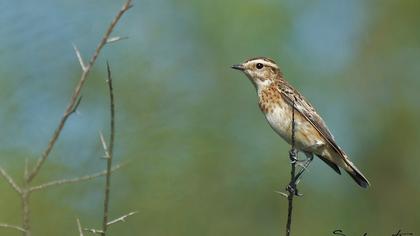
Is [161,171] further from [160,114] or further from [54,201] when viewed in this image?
[54,201]

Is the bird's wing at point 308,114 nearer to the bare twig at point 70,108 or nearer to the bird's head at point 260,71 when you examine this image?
the bird's head at point 260,71

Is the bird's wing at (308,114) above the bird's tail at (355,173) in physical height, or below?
above

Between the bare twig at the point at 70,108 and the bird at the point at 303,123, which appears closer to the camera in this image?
the bare twig at the point at 70,108

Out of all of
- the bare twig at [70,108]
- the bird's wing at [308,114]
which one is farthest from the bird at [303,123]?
the bare twig at [70,108]

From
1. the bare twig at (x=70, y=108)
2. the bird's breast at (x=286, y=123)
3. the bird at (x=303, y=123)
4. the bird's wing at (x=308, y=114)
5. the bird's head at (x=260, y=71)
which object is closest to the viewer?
the bare twig at (x=70, y=108)

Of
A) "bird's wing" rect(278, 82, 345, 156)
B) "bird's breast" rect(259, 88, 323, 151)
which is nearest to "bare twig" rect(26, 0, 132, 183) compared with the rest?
"bird's breast" rect(259, 88, 323, 151)

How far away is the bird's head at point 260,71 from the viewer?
27.7ft

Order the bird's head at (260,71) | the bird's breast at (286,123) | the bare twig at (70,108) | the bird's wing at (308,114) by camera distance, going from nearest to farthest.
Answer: the bare twig at (70,108), the bird's breast at (286,123), the bird's wing at (308,114), the bird's head at (260,71)

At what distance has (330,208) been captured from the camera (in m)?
18.9

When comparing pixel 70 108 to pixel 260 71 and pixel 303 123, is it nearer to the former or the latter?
pixel 303 123

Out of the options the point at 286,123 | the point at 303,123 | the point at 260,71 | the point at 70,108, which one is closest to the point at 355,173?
the point at 303,123

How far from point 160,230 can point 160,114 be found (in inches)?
83.3

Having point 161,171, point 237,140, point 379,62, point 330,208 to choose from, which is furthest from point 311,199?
point 379,62

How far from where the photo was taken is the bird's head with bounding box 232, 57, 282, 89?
8428 mm
